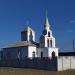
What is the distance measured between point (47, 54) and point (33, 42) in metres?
4.93

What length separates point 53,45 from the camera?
207 ft

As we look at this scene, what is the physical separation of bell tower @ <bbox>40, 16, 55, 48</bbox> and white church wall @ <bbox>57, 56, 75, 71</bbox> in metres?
14.0

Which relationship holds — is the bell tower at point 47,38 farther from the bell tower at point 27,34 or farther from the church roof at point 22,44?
the bell tower at point 27,34

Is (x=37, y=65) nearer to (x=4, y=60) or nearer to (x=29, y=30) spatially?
(x=4, y=60)

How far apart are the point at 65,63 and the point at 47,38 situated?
51.8 feet

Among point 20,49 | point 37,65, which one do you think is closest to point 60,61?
point 37,65

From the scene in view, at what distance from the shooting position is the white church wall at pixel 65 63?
4675 centimetres

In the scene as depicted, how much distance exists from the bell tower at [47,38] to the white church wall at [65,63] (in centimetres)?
1403

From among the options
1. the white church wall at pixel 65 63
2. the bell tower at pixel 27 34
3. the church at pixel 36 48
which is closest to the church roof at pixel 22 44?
the church at pixel 36 48

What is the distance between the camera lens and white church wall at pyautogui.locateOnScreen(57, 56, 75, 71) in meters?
46.8

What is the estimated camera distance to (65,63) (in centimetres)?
4741

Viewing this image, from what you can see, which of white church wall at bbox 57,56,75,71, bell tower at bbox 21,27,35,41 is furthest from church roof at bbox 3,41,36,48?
white church wall at bbox 57,56,75,71

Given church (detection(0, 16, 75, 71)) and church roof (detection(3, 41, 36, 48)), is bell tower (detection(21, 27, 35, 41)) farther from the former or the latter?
church roof (detection(3, 41, 36, 48))

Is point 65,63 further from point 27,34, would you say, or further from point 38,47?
point 27,34
